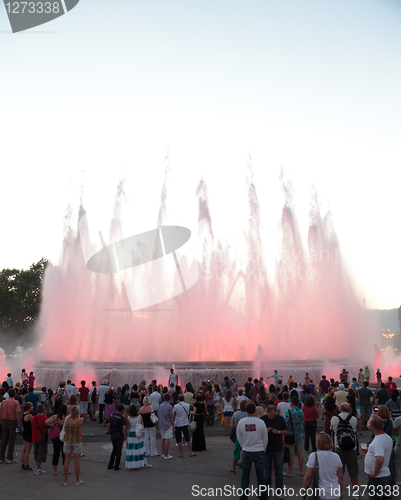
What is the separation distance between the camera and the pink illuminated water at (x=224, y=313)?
3278cm

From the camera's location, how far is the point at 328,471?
19.1ft

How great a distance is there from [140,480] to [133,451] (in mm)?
942

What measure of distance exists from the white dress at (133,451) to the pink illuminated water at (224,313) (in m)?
20.6

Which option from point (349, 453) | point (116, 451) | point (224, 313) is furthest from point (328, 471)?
point (224, 313)

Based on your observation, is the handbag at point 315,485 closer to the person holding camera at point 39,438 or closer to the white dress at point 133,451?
the white dress at point 133,451

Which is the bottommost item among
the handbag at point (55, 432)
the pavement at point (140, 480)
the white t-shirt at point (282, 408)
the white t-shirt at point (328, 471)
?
the pavement at point (140, 480)

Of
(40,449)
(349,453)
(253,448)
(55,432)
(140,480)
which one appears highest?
(253,448)

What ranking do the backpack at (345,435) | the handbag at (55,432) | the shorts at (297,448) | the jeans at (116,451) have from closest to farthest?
1. the backpack at (345,435)
2. the shorts at (297,448)
3. the handbag at (55,432)
4. the jeans at (116,451)

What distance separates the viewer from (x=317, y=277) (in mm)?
37969

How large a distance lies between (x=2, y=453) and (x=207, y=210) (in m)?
29.8

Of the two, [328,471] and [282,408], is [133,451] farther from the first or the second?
[328,471]

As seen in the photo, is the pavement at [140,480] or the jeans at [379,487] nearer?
the jeans at [379,487]

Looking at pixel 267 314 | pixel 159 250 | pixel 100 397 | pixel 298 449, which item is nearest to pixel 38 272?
pixel 159 250

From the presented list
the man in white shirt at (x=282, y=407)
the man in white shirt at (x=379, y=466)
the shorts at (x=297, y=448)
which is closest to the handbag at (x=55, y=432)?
the man in white shirt at (x=282, y=407)
